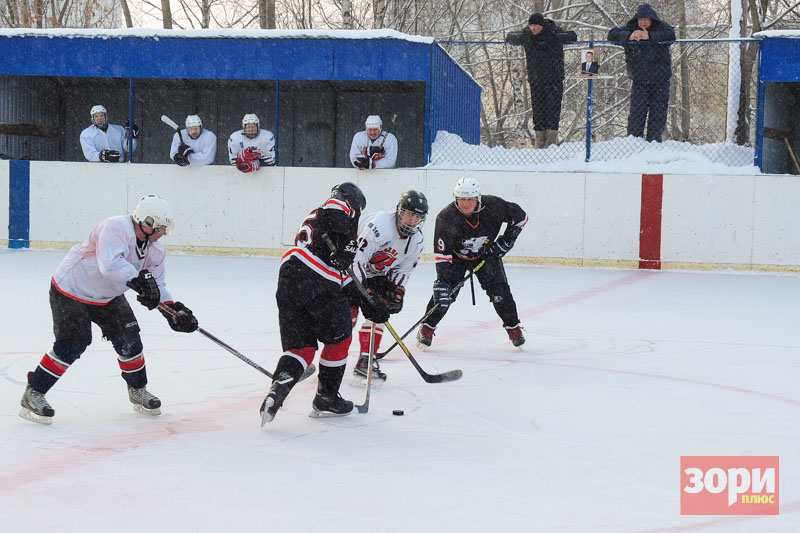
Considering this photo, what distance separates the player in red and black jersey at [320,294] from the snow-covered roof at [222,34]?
8578 millimetres

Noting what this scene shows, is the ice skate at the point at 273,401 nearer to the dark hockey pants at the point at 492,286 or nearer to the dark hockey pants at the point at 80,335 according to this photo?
the dark hockey pants at the point at 80,335

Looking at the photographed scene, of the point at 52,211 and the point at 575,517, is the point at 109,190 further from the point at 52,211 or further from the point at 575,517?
the point at 575,517

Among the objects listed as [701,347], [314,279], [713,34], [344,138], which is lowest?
[701,347]

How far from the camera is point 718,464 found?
3.57 m

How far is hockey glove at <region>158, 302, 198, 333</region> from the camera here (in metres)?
4.20

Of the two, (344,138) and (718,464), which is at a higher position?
(344,138)

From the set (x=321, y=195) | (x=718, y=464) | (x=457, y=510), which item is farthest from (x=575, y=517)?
(x=321, y=195)

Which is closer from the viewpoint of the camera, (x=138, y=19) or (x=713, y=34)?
(x=713, y=34)

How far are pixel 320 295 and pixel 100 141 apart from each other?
947 centimetres

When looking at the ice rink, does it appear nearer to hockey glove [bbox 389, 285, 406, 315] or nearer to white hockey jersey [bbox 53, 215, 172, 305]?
hockey glove [bbox 389, 285, 406, 315]

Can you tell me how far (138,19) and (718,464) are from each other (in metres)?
27.0

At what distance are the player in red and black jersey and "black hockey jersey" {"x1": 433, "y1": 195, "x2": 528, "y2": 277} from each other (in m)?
2.02

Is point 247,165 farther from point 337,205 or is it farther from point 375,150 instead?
point 337,205

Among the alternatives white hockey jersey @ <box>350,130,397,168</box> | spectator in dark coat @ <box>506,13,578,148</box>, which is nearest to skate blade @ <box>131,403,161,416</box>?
white hockey jersey @ <box>350,130,397,168</box>
